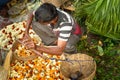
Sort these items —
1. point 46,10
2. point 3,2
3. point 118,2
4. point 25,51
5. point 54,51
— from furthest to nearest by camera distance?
point 3,2
point 25,51
point 118,2
point 54,51
point 46,10

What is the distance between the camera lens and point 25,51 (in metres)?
6.20

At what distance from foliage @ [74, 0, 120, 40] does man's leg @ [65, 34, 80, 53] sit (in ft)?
1.94

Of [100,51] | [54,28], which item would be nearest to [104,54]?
[100,51]

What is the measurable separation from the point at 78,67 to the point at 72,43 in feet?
1.61

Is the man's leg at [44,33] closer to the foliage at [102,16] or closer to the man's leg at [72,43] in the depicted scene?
the man's leg at [72,43]

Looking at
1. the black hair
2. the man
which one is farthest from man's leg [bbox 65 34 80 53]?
the black hair

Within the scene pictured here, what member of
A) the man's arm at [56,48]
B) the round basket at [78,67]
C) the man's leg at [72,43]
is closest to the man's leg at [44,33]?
the man's leg at [72,43]

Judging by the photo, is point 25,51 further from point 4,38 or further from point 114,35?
point 114,35

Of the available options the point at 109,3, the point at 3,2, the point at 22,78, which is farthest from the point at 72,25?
the point at 3,2

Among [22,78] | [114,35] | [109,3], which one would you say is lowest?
[22,78]

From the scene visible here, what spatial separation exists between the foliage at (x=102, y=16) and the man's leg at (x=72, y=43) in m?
0.59

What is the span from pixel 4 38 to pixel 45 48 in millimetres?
1535

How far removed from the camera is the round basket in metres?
5.37

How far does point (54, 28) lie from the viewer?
5441 millimetres
